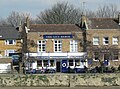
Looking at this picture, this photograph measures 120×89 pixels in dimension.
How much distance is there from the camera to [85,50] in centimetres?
6712

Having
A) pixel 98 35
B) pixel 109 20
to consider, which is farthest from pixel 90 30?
pixel 109 20

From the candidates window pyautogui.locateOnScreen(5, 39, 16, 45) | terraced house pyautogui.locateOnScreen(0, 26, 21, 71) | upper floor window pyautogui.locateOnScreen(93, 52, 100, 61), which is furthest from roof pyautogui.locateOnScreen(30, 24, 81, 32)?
window pyautogui.locateOnScreen(5, 39, 16, 45)

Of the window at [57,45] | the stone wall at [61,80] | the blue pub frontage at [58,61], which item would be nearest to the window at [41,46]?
the blue pub frontage at [58,61]

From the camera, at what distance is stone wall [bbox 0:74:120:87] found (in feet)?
168

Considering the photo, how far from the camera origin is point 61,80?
51.5 m

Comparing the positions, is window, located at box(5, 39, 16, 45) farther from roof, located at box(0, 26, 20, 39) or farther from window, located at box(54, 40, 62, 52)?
window, located at box(54, 40, 62, 52)

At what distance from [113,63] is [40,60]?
41.1ft

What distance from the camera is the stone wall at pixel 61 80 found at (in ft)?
168

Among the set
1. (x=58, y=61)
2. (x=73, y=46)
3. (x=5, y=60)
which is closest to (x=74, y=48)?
(x=73, y=46)

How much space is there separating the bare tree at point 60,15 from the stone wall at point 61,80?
164 feet

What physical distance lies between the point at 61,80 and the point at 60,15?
52587 millimetres

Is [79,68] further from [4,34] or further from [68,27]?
[4,34]

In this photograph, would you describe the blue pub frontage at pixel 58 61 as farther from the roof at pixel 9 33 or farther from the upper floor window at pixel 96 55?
the roof at pixel 9 33

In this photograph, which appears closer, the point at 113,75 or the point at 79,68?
the point at 113,75
